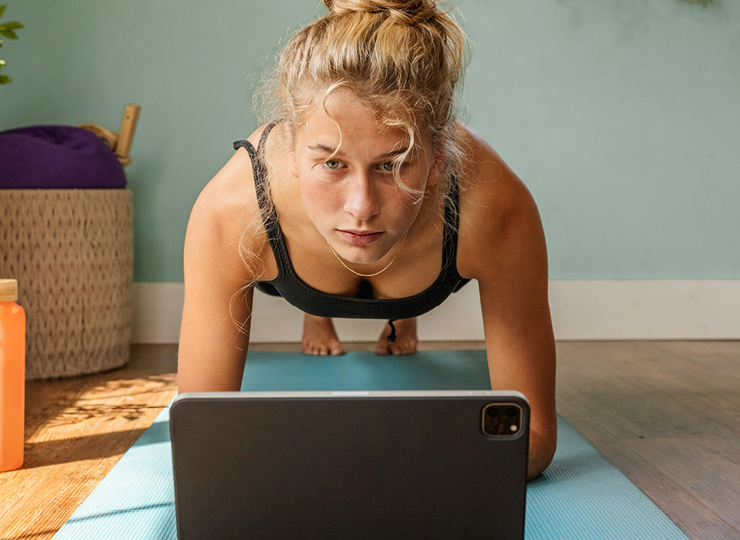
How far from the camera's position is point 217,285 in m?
1.03

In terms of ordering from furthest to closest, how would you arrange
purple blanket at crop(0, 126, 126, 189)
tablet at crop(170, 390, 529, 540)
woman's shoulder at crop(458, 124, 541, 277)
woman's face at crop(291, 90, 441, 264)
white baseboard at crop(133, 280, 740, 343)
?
white baseboard at crop(133, 280, 740, 343), purple blanket at crop(0, 126, 126, 189), woman's shoulder at crop(458, 124, 541, 277), woman's face at crop(291, 90, 441, 264), tablet at crop(170, 390, 529, 540)

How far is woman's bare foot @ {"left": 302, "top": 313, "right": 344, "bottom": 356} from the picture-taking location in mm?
1842

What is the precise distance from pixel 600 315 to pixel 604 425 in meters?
0.93

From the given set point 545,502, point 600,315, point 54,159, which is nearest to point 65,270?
point 54,159

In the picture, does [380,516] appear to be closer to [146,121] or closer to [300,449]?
[300,449]

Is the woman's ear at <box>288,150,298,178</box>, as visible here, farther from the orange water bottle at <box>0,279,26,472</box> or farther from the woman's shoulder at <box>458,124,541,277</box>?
the orange water bottle at <box>0,279,26,472</box>

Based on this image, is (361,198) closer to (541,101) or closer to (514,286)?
(514,286)

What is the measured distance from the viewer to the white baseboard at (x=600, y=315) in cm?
217

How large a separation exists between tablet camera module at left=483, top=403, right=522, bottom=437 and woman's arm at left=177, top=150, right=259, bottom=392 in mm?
505

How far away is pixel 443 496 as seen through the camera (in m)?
0.66

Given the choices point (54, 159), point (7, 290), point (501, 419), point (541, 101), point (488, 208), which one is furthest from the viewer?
point (541, 101)

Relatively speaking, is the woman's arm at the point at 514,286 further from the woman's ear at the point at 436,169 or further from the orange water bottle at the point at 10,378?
the orange water bottle at the point at 10,378

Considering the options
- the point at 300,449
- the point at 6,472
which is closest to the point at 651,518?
the point at 300,449

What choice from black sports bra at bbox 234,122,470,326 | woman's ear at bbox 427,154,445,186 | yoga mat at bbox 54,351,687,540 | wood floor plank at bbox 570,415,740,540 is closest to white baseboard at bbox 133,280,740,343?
yoga mat at bbox 54,351,687,540
